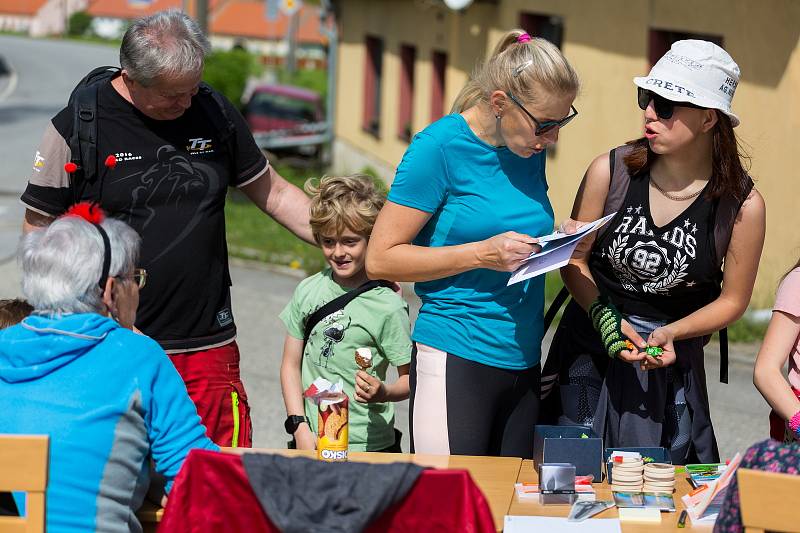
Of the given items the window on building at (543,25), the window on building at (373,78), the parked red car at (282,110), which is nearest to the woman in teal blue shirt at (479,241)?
the window on building at (543,25)

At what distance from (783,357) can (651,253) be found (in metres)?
0.52

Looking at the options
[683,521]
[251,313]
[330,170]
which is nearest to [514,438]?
[683,521]

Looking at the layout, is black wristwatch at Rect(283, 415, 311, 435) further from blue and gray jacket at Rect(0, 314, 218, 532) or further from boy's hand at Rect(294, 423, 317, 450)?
blue and gray jacket at Rect(0, 314, 218, 532)

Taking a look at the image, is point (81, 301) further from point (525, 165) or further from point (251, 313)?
point (251, 313)

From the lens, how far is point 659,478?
3.47 meters

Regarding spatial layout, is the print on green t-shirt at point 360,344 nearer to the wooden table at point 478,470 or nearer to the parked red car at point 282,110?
the wooden table at point 478,470

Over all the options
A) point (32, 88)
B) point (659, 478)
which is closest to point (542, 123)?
point (659, 478)

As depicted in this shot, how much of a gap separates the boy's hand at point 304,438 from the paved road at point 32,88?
14476 mm

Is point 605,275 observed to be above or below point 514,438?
above

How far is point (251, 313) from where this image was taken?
10.3m

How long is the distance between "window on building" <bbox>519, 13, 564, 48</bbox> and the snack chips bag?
1100 cm

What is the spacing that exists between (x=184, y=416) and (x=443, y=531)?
2.69 ft

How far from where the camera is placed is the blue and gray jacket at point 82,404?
3.03 meters

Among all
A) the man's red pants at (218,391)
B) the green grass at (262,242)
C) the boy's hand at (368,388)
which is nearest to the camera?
the boy's hand at (368,388)
